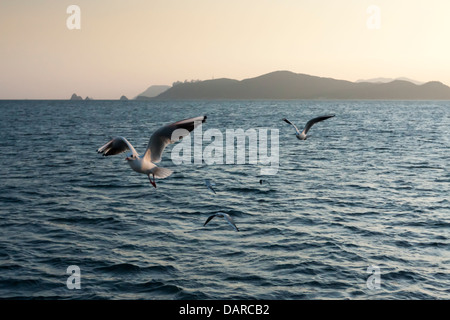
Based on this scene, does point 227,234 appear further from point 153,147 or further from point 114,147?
point 153,147

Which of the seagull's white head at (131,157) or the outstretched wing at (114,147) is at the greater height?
the outstretched wing at (114,147)

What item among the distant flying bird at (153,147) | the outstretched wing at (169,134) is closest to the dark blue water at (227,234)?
the distant flying bird at (153,147)

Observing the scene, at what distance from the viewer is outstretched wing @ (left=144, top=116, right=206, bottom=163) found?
33.9 feet

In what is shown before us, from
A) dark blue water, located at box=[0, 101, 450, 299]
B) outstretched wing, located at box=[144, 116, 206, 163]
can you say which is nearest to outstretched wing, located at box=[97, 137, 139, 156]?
outstretched wing, located at box=[144, 116, 206, 163]

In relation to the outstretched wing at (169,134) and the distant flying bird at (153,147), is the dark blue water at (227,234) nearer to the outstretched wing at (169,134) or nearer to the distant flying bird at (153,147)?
the distant flying bird at (153,147)

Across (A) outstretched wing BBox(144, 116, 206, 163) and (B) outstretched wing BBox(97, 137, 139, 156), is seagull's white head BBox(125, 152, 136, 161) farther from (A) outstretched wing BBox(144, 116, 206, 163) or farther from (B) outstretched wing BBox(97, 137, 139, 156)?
(B) outstretched wing BBox(97, 137, 139, 156)

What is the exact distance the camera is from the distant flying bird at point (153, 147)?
10.8m

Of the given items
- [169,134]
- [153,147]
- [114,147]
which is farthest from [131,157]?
[114,147]

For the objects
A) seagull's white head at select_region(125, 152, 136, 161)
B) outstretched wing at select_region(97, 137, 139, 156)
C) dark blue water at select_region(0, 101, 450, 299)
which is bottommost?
dark blue water at select_region(0, 101, 450, 299)

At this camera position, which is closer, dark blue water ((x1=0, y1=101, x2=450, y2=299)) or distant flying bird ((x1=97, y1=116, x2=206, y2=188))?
distant flying bird ((x1=97, y1=116, x2=206, y2=188))

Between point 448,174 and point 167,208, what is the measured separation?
70.1ft

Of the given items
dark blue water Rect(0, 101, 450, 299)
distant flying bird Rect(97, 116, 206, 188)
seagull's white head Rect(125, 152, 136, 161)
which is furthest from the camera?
dark blue water Rect(0, 101, 450, 299)

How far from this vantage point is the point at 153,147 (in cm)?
1223
